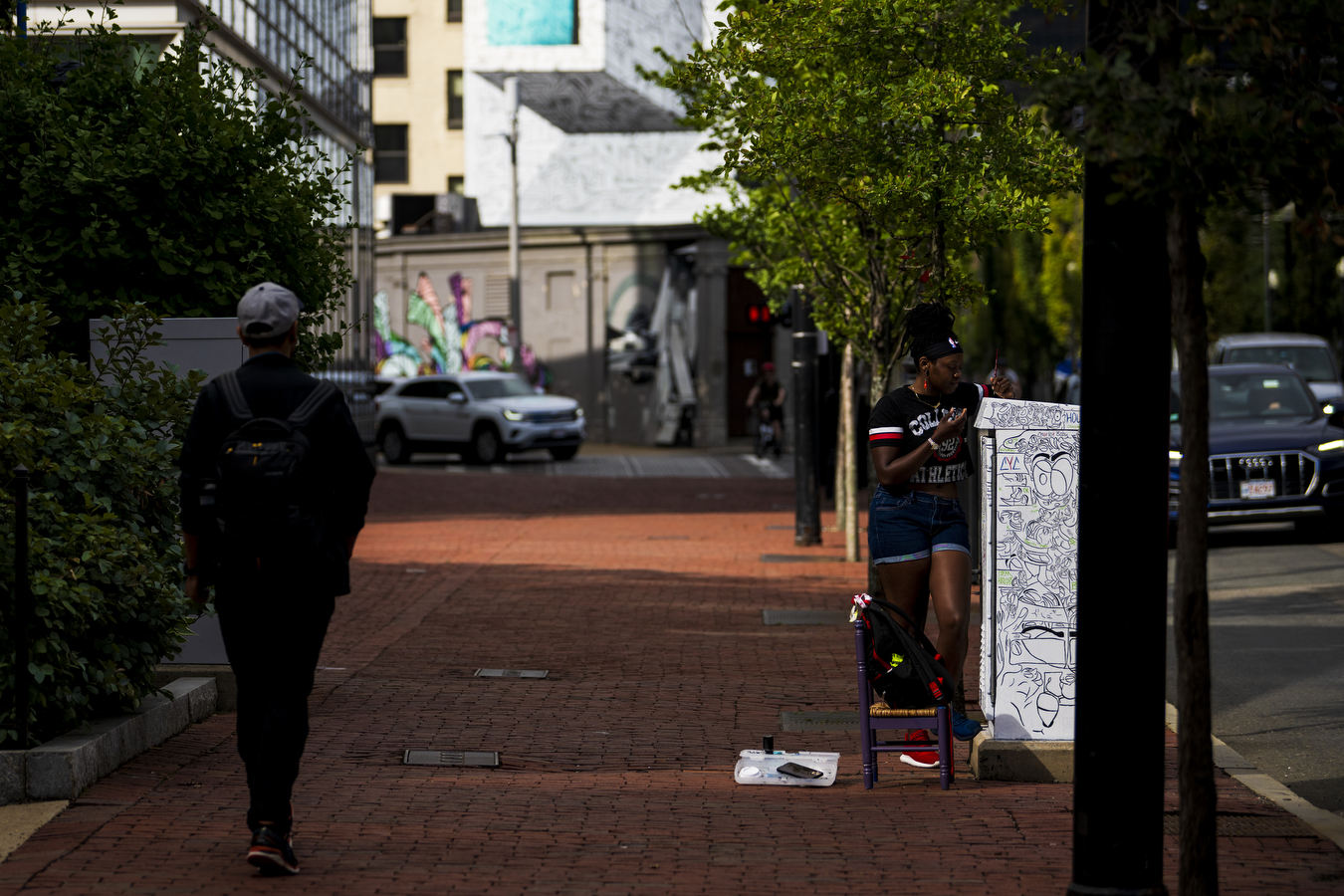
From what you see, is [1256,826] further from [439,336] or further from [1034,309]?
[1034,309]

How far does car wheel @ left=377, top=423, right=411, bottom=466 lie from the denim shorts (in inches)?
1122

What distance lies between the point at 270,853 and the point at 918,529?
295 cm

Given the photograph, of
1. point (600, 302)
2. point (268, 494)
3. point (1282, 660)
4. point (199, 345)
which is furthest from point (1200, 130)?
point (600, 302)

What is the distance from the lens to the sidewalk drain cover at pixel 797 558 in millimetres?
15883

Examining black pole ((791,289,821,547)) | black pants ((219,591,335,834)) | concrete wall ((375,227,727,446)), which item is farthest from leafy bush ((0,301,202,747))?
concrete wall ((375,227,727,446))

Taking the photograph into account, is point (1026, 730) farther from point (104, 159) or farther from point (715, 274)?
point (715, 274)

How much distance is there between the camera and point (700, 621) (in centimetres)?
1152

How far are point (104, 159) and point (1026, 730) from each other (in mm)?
5132

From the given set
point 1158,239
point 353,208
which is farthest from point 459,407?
point 1158,239

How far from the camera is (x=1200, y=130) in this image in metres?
3.90

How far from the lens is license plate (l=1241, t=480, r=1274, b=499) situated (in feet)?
51.8

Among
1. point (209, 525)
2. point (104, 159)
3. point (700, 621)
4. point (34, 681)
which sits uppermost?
point (104, 159)

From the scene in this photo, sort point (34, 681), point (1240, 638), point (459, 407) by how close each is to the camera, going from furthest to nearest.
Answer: point (459, 407) < point (1240, 638) < point (34, 681)

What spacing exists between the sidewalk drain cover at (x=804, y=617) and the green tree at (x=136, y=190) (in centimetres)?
421
